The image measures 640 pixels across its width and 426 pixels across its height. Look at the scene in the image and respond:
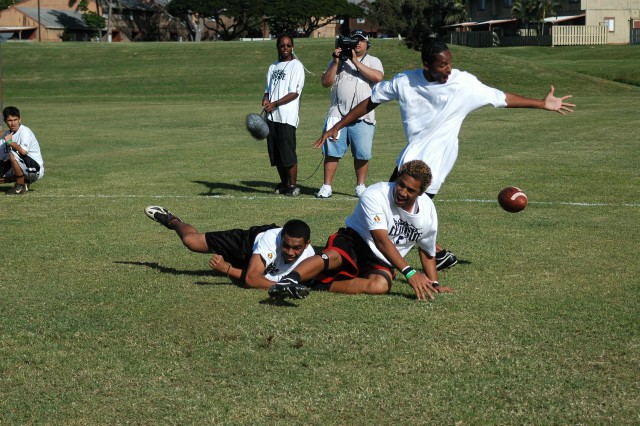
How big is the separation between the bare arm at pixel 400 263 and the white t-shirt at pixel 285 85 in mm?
6360

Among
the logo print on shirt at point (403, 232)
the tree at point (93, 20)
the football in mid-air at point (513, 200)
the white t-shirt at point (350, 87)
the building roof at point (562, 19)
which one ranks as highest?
the tree at point (93, 20)

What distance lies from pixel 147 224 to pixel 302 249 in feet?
13.3

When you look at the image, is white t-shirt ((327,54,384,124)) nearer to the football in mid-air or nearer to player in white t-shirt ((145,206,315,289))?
the football in mid-air

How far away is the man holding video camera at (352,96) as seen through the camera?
517 inches

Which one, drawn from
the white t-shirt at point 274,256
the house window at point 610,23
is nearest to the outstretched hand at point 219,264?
the white t-shirt at point 274,256

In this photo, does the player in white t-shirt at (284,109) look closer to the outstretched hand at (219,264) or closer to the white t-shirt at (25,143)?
the white t-shirt at (25,143)

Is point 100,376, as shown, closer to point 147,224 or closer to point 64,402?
point 64,402

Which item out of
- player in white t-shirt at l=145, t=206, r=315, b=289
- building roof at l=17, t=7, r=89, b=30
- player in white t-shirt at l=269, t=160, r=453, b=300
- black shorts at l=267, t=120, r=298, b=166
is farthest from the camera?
building roof at l=17, t=7, r=89, b=30

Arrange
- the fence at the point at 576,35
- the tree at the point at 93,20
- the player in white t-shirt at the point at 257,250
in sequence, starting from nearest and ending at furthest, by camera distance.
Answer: the player in white t-shirt at the point at 257,250 → the fence at the point at 576,35 → the tree at the point at 93,20

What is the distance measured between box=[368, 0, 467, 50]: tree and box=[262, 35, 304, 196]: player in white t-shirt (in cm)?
5294

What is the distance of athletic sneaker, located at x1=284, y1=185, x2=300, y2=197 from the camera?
45.2 ft

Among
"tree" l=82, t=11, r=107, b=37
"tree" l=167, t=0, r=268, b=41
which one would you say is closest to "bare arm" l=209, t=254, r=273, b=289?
"tree" l=167, t=0, r=268, b=41

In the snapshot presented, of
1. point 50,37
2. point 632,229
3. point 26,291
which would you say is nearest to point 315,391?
point 26,291

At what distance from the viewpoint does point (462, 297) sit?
768 cm
